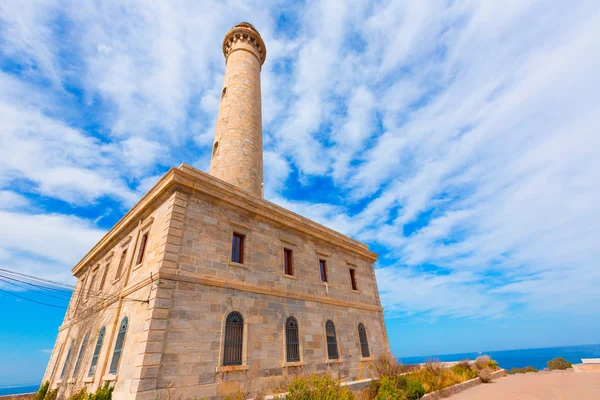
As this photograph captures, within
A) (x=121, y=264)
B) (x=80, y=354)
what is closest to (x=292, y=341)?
(x=121, y=264)

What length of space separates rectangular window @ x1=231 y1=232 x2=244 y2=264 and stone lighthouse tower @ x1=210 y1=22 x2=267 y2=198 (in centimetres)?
264

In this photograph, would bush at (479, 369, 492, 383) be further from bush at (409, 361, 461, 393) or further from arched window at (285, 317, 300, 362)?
arched window at (285, 317, 300, 362)

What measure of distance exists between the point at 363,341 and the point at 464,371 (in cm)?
524

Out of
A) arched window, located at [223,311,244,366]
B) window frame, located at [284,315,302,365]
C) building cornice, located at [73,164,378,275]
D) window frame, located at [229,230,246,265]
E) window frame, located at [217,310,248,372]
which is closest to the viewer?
window frame, located at [217,310,248,372]

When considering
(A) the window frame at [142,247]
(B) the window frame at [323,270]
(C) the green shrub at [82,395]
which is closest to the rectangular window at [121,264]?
(A) the window frame at [142,247]

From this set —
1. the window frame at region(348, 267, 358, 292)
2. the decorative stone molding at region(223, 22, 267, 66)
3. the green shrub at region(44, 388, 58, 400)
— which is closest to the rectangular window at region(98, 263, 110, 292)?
the green shrub at region(44, 388, 58, 400)

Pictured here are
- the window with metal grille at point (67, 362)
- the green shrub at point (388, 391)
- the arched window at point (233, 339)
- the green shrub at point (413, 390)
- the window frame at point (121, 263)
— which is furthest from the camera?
the window with metal grille at point (67, 362)

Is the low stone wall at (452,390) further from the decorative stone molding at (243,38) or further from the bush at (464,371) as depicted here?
the decorative stone molding at (243,38)

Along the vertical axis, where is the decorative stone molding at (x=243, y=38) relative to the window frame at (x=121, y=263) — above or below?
above

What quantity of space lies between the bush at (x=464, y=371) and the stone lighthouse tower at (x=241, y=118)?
13.1m

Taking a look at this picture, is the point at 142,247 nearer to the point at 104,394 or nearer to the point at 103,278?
the point at 104,394

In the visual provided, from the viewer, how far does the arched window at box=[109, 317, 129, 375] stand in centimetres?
873

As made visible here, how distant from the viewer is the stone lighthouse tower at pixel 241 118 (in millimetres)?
14703

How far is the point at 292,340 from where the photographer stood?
11.0 m
